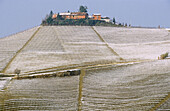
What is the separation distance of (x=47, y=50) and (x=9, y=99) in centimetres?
4145

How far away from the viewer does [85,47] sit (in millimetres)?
91312

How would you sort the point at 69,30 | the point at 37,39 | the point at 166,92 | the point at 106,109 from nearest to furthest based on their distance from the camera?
the point at 106,109
the point at 166,92
the point at 37,39
the point at 69,30

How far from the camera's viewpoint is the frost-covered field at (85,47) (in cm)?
7207

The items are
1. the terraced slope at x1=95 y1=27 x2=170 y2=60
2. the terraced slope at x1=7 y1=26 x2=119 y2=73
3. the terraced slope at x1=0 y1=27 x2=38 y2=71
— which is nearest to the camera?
the terraced slope at x1=7 y1=26 x2=119 y2=73

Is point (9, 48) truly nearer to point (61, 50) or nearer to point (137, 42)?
point (61, 50)

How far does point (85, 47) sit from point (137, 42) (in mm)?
20503

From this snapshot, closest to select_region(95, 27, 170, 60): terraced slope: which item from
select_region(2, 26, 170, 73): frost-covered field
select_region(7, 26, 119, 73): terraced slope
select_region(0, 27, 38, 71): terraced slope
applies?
select_region(2, 26, 170, 73): frost-covered field

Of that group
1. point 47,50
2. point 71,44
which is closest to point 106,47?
point 71,44

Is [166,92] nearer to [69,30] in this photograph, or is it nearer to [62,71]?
[62,71]

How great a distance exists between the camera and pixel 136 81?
5272cm

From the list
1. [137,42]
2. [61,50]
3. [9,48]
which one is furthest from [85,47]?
[137,42]

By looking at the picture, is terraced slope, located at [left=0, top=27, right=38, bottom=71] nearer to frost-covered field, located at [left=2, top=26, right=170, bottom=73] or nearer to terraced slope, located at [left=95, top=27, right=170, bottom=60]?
frost-covered field, located at [left=2, top=26, right=170, bottom=73]

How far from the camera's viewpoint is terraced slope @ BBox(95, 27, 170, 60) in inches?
3262

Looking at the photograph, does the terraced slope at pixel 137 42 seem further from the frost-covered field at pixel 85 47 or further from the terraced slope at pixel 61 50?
the terraced slope at pixel 61 50
